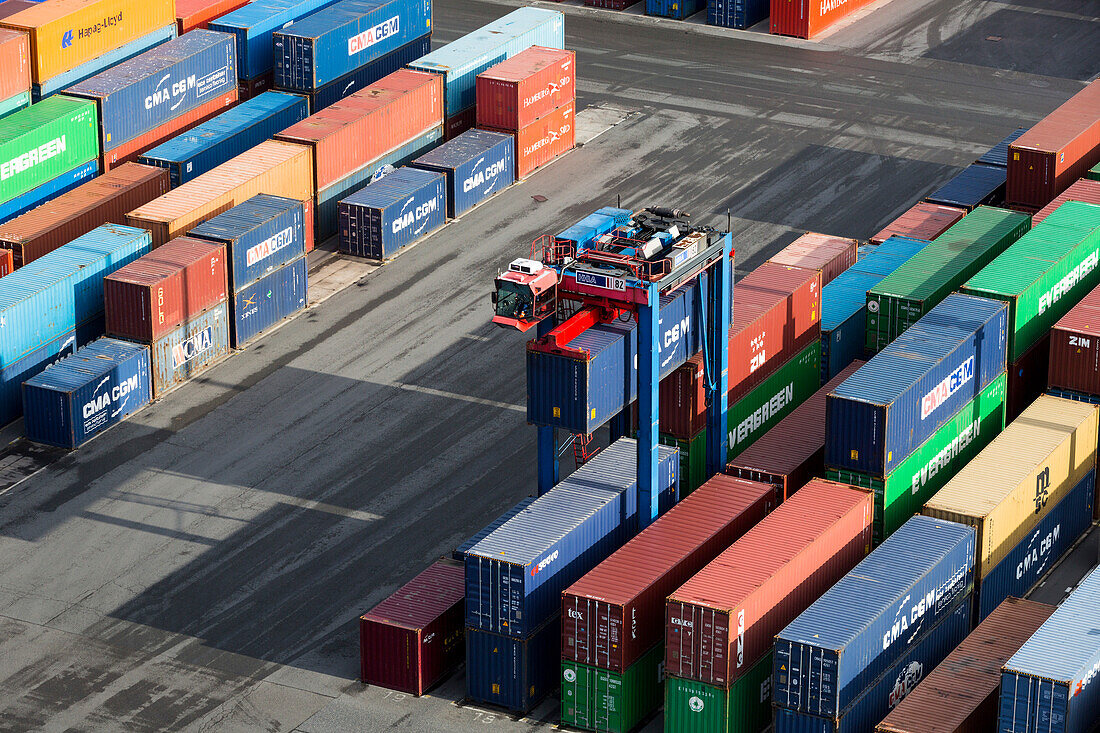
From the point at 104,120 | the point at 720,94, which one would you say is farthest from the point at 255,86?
the point at 720,94

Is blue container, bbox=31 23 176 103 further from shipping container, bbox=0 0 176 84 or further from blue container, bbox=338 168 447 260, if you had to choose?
blue container, bbox=338 168 447 260

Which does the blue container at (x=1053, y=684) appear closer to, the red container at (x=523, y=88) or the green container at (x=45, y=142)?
the red container at (x=523, y=88)

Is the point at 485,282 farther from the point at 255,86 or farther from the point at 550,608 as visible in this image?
the point at 550,608

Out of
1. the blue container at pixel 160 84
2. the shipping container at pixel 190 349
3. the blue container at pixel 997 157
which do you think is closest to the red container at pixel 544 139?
Answer: the blue container at pixel 160 84

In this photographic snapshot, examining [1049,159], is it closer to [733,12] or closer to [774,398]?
[774,398]

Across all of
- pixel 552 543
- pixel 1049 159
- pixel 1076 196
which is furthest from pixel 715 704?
pixel 1049 159

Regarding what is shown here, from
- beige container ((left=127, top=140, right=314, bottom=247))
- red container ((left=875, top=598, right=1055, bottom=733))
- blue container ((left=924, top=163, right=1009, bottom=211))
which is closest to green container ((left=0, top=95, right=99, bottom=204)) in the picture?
beige container ((left=127, top=140, right=314, bottom=247))
